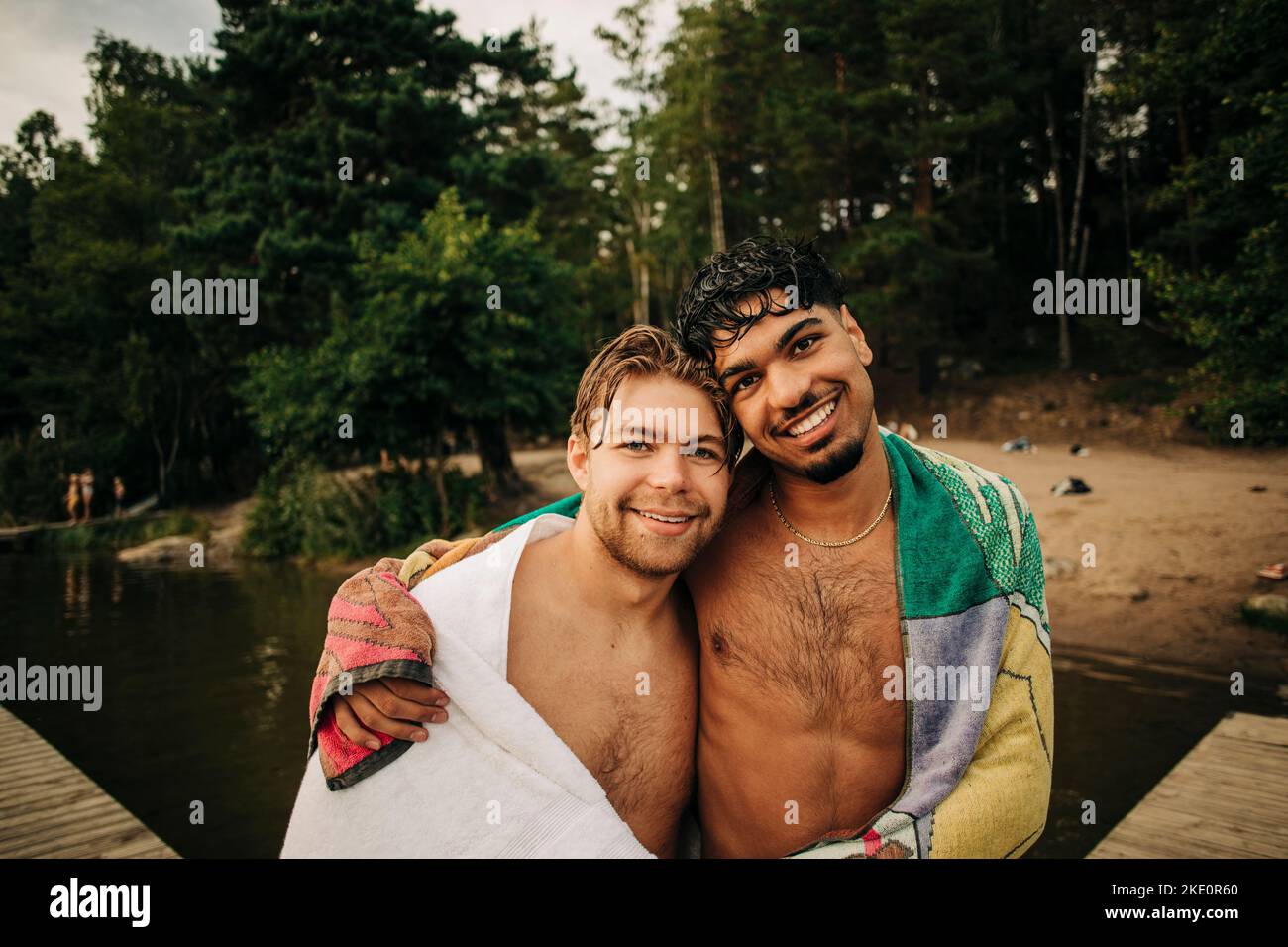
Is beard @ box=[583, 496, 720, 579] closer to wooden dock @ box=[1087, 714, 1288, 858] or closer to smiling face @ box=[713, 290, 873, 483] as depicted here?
smiling face @ box=[713, 290, 873, 483]

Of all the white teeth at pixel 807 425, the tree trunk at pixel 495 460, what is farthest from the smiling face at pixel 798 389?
the tree trunk at pixel 495 460

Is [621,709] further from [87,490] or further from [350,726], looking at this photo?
[87,490]

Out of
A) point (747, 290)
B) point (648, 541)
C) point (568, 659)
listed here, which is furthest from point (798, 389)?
point (568, 659)

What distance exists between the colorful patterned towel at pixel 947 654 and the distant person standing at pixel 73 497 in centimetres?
2683

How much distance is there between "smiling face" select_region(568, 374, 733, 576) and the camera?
229cm

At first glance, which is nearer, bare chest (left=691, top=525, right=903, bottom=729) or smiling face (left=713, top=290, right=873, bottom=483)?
smiling face (left=713, top=290, right=873, bottom=483)

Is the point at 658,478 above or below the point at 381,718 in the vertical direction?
above

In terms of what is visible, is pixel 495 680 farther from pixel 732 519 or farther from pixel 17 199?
pixel 17 199

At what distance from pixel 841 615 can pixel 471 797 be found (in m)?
1.35

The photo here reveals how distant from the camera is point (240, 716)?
8094 mm

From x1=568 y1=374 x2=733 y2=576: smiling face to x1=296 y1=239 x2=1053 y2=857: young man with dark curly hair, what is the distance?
20 cm

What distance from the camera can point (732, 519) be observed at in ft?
9.17

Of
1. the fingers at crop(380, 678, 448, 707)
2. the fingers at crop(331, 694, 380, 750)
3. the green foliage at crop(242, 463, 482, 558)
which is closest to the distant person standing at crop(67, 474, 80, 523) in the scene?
the green foliage at crop(242, 463, 482, 558)

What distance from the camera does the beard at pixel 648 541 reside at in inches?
90.7
